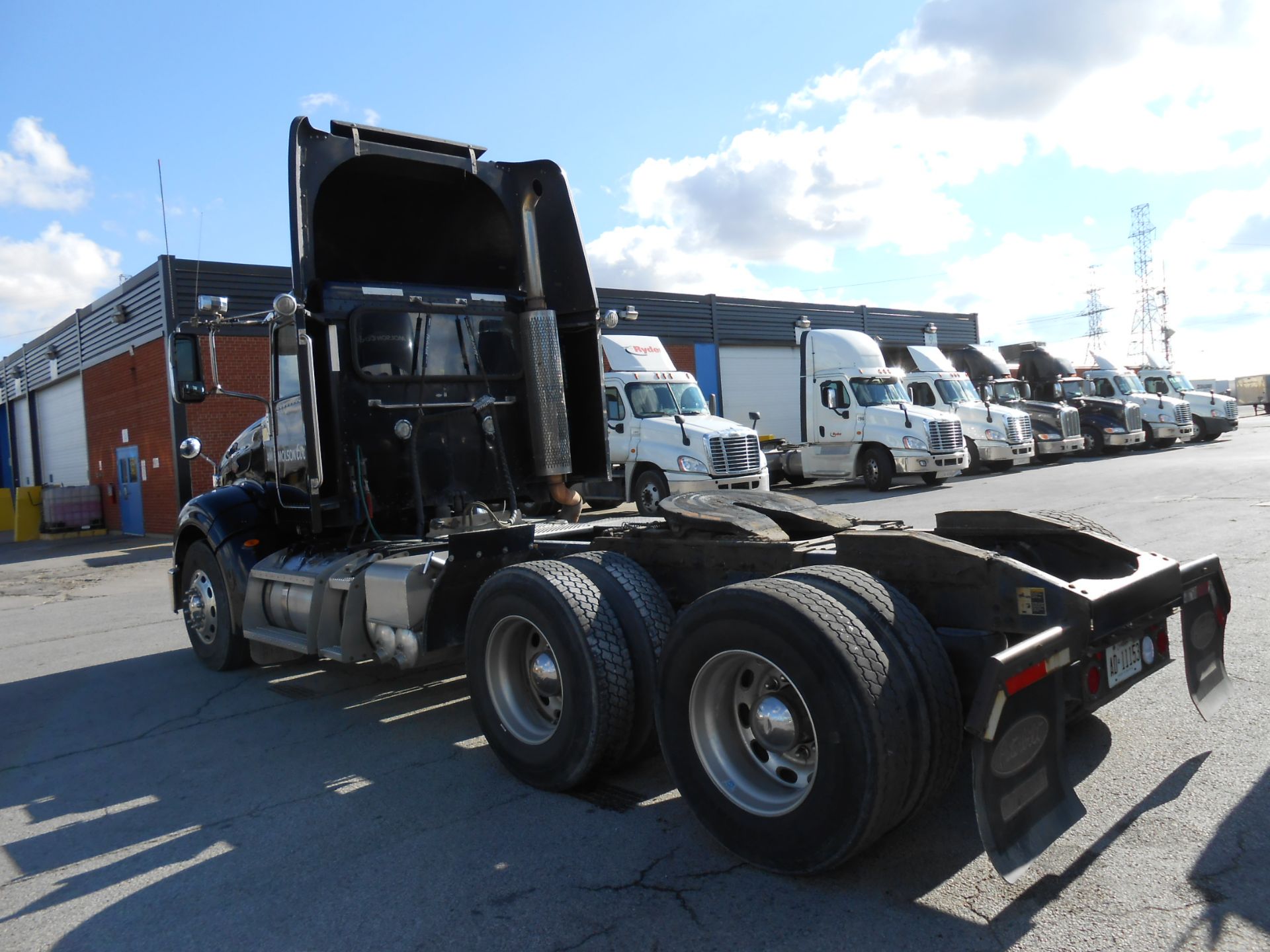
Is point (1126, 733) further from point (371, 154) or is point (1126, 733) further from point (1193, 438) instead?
point (1193, 438)

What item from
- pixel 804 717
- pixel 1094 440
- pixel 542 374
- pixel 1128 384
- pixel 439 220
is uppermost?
pixel 439 220

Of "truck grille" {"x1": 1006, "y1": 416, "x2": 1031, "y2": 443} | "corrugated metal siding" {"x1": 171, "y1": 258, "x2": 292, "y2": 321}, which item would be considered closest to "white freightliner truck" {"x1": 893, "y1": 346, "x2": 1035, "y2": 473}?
"truck grille" {"x1": 1006, "y1": 416, "x2": 1031, "y2": 443}

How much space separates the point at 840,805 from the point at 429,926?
4.62ft

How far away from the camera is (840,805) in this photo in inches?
117

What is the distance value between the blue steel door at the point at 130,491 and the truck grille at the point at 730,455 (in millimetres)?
15396

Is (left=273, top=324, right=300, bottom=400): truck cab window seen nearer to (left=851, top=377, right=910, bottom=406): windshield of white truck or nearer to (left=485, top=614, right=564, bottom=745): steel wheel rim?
(left=485, top=614, right=564, bottom=745): steel wheel rim

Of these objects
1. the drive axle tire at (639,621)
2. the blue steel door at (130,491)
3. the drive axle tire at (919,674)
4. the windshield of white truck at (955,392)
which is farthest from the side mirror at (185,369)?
the windshield of white truck at (955,392)

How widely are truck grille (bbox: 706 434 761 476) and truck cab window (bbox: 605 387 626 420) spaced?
184 cm

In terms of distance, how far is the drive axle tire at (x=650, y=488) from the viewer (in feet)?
55.4

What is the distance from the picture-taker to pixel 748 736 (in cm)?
354

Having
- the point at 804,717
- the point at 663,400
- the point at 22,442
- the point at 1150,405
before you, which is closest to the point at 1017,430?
the point at 1150,405

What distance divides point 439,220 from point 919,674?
17.6 ft

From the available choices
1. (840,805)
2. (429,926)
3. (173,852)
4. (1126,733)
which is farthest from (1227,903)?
(173,852)

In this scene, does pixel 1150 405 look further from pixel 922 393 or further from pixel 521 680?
pixel 521 680
